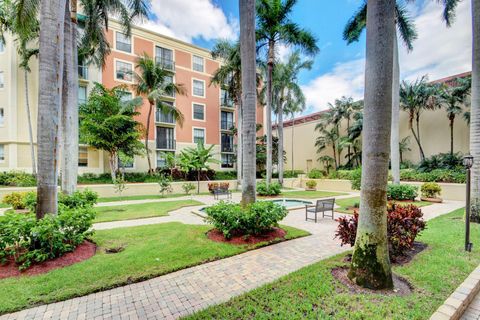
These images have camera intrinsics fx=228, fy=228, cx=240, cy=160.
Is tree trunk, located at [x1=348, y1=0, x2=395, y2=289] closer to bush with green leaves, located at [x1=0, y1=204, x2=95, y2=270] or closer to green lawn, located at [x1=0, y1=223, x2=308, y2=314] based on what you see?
green lawn, located at [x1=0, y1=223, x2=308, y2=314]

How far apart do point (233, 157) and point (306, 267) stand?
26189 millimetres

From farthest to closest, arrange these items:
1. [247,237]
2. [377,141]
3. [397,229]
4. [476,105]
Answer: [476,105] < [247,237] < [397,229] < [377,141]

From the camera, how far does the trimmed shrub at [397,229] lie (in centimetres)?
471

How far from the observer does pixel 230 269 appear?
4.69m

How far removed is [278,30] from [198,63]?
1647cm

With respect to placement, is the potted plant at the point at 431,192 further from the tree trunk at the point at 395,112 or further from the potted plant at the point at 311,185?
the potted plant at the point at 311,185

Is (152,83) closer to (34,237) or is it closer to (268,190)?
(268,190)

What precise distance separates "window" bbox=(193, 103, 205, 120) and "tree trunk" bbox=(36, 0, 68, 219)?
2357cm

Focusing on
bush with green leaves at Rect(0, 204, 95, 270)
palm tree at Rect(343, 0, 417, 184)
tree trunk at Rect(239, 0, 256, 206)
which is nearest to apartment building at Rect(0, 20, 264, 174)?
palm tree at Rect(343, 0, 417, 184)

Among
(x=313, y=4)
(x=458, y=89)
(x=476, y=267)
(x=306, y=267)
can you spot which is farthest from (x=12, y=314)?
(x=458, y=89)

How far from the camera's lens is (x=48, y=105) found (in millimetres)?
5113

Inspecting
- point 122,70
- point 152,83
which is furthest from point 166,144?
point 122,70

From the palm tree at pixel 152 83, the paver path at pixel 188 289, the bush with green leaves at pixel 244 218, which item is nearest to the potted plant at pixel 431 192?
the paver path at pixel 188 289

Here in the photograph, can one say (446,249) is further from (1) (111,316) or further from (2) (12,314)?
(2) (12,314)
